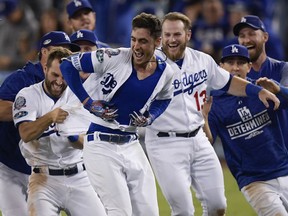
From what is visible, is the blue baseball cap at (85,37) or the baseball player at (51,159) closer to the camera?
the baseball player at (51,159)

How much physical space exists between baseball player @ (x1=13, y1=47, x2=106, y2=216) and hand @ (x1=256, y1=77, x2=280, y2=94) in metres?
1.86

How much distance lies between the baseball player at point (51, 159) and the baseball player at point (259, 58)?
2141mm

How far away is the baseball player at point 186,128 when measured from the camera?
9.41m

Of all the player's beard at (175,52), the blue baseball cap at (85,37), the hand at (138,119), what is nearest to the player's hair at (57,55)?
the hand at (138,119)

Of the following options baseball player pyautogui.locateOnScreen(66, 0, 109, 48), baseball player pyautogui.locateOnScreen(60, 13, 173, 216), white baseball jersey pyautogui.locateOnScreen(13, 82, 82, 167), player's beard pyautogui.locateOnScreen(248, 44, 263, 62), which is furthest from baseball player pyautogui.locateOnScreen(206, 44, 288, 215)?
baseball player pyautogui.locateOnScreen(66, 0, 109, 48)

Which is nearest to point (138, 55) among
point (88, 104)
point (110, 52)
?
point (110, 52)

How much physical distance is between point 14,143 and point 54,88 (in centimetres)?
89

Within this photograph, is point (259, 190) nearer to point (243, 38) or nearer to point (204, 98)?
point (204, 98)

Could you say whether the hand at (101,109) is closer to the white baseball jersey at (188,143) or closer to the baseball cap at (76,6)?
the white baseball jersey at (188,143)

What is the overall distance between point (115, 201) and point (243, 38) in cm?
287

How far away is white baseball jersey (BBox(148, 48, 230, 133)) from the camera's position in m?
9.45

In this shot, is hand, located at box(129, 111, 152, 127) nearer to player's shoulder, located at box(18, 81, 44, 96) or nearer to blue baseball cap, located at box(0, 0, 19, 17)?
player's shoulder, located at box(18, 81, 44, 96)

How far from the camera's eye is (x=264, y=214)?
9344 millimetres

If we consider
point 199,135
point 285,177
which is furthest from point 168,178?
point 285,177
